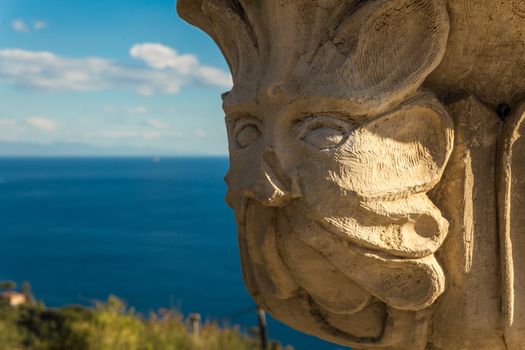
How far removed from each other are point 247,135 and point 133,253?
84.9 ft

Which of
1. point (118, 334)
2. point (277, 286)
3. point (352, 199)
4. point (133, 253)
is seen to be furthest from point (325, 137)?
point (133, 253)

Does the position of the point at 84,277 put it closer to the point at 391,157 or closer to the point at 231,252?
the point at 231,252

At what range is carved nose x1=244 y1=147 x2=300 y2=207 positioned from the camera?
1.22m

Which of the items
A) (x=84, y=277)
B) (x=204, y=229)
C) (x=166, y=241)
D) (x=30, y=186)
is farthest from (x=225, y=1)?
(x=30, y=186)

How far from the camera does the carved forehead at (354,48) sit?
1.20 metres

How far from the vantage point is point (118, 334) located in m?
5.20

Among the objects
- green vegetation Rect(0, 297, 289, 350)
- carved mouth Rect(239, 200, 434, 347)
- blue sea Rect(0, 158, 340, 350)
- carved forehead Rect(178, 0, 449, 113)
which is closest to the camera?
carved forehead Rect(178, 0, 449, 113)

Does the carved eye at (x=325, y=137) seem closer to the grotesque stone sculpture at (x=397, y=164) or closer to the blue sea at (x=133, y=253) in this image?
the grotesque stone sculpture at (x=397, y=164)

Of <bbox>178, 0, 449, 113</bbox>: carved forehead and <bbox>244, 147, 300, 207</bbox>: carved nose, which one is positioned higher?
<bbox>178, 0, 449, 113</bbox>: carved forehead

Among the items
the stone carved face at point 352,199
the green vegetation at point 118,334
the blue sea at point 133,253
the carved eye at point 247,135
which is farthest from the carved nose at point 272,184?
the blue sea at point 133,253

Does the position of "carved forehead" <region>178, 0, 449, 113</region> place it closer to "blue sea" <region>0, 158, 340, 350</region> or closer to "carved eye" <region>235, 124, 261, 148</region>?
"carved eye" <region>235, 124, 261, 148</region>

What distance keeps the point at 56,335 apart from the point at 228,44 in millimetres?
5394

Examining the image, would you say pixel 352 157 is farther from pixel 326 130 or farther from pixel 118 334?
pixel 118 334

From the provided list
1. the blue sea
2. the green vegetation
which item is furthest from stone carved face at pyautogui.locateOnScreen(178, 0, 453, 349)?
the blue sea
